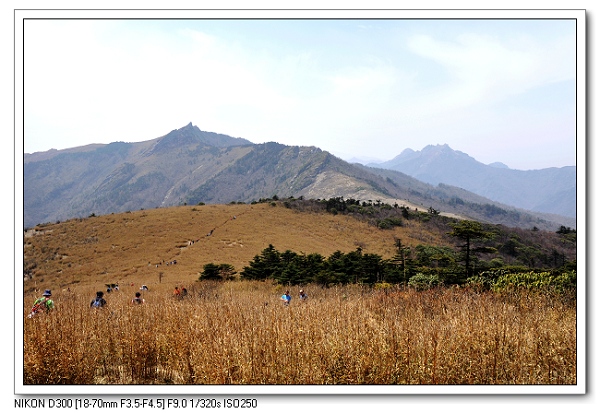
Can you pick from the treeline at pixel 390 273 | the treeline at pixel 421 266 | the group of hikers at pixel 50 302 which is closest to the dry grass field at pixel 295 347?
the group of hikers at pixel 50 302

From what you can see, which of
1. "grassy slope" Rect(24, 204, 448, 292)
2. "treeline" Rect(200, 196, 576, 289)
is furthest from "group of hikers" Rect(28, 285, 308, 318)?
"grassy slope" Rect(24, 204, 448, 292)

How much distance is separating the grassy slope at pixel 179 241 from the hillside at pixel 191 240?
83 millimetres

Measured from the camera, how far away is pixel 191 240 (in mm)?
44688

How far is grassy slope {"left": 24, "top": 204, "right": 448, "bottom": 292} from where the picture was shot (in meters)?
34.4

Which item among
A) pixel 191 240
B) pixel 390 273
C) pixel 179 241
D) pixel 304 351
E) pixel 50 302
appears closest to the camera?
pixel 304 351

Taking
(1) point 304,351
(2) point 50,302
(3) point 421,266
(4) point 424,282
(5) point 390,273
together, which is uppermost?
(1) point 304,351

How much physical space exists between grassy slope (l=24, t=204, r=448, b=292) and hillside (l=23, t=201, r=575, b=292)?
0.27ft

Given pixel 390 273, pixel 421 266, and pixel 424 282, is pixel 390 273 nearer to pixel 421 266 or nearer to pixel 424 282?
pixel 421 266

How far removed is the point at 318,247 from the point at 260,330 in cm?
4095

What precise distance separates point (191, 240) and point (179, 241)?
142cm

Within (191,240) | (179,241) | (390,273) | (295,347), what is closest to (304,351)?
(295,347)
